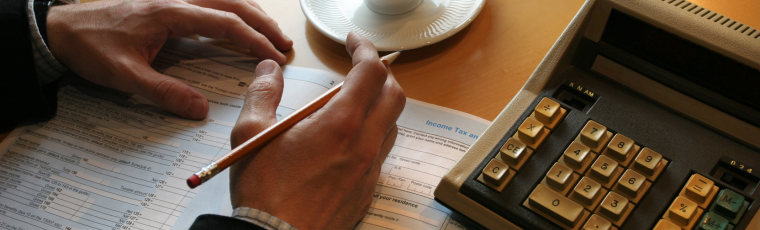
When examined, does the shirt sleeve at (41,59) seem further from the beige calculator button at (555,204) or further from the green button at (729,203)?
the green button at (729,203)

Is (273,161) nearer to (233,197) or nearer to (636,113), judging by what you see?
(233,197)

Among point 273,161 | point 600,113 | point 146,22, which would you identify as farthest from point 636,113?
point 146,22

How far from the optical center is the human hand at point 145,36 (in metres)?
0.59

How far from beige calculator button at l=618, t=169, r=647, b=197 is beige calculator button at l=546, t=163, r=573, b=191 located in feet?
0.14

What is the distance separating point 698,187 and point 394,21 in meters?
0.42

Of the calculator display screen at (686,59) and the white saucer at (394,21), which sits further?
the white saucer at (394,21)

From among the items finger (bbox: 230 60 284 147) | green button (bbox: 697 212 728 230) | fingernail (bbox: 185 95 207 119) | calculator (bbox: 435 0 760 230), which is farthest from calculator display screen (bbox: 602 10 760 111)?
fingernail (bbox: 185 95 207 119)

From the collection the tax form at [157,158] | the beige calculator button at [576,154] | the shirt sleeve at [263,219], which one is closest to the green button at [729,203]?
the beige calculator button at [576,154]

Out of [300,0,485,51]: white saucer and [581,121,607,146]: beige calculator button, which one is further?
[300,0,485,51]: white saucer

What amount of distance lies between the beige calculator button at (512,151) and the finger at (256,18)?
1.22 feet

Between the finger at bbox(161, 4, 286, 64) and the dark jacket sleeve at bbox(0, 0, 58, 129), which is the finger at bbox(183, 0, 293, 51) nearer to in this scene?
the finger at bbox(161, 4, 286, 64)

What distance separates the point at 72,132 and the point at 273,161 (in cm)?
34

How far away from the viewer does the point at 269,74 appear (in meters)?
0.48

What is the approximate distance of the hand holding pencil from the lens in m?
0.42
